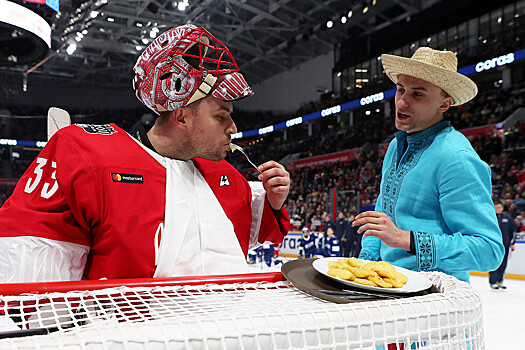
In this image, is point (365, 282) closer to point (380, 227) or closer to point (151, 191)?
point (380, 227)

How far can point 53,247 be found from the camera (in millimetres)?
781

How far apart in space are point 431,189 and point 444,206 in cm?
6

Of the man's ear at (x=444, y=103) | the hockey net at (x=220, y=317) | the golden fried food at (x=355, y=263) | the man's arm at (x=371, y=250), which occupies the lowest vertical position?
the man's arm at (x=371, y=250)

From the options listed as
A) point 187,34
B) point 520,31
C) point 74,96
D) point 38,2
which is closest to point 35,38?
point 38,2

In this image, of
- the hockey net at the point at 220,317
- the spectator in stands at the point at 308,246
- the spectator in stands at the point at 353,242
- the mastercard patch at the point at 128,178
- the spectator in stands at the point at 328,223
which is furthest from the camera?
the spectator in stands at the point at 328,223

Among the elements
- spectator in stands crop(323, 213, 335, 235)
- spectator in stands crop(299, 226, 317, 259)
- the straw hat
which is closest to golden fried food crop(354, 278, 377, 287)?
the straw hat

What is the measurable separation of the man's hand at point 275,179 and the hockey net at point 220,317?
32 cm

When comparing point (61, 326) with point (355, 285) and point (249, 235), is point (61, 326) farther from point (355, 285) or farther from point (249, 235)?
point (249, 235)

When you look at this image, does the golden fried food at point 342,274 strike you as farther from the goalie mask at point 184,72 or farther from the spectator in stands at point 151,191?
the goalie mask at point 184,72

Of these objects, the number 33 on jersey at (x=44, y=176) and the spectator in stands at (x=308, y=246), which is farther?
the spectator in stands at (x=308, y=246)

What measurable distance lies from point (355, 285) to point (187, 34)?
0.63 m

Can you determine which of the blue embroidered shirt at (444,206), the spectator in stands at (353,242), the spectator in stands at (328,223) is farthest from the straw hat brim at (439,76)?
the spectator in stands at (328,223)

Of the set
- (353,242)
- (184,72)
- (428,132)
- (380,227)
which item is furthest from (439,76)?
(353,242)

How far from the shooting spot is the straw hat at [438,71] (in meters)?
1.20
